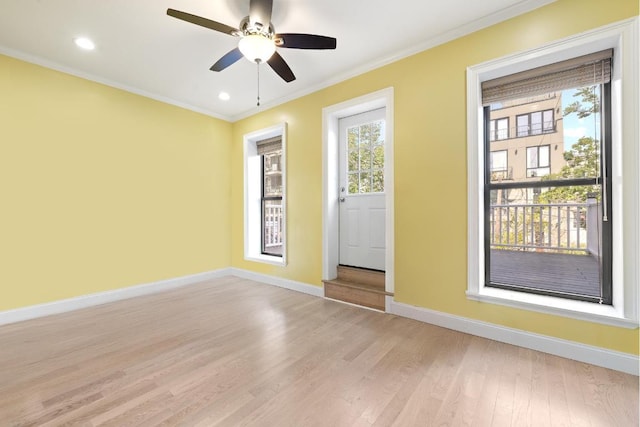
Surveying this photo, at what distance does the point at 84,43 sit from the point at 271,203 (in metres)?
3.09

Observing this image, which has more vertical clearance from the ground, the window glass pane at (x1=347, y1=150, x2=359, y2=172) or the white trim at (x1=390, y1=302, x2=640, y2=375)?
the window glass pane at (x1=347, y1=150, x2=359, y2=172)

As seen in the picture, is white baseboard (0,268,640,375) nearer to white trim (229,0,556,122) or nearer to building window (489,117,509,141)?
building window (489,117,509,141)

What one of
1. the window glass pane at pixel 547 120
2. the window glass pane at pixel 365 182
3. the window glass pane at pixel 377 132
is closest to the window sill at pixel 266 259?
the window glass pane at pixel 365 182

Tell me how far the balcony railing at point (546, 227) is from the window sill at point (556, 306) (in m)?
0.46

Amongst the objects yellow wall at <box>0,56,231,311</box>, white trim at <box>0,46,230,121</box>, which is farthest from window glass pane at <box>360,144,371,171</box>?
white trim at <box>0,46,230,121</box>

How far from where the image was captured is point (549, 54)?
2.17 m

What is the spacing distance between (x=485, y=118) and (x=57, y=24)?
405cm

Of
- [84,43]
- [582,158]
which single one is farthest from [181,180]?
[582,158]

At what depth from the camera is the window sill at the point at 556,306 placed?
1.94 meters

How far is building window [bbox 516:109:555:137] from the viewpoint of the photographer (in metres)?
2.43

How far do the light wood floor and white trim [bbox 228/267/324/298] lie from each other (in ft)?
2.71

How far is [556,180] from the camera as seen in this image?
2311 mm

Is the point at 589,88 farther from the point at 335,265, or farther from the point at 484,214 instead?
the point at 335,265

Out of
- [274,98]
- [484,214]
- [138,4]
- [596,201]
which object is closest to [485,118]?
[484,214]
